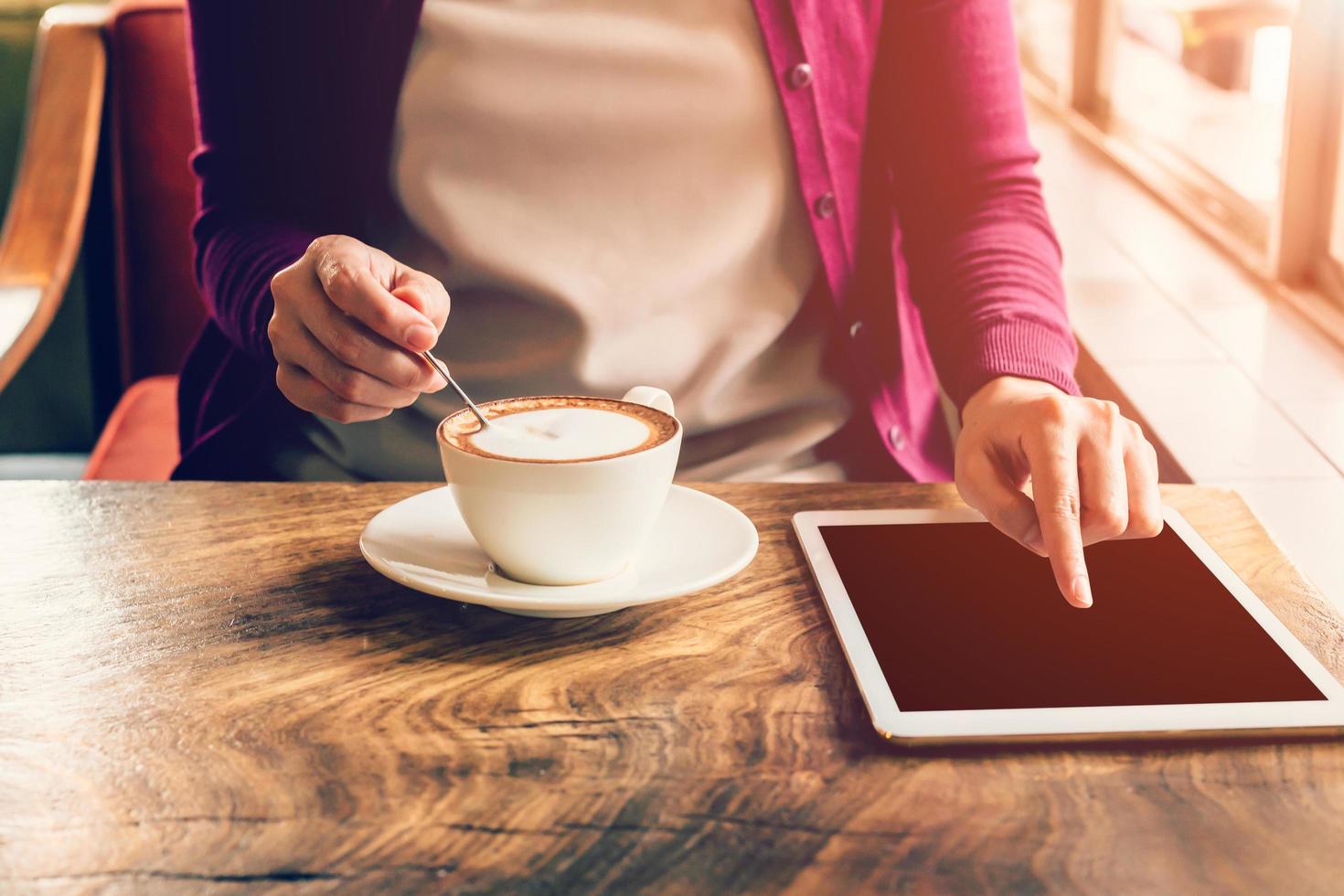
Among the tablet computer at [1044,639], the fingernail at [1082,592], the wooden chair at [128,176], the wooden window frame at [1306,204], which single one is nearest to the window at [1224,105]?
the wooden window frame at [1306,204]

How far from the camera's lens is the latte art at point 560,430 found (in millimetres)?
570

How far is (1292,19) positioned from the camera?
4.64 ft

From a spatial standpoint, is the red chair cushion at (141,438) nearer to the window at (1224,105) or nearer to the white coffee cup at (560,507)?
the white coffee cup at (560,507)

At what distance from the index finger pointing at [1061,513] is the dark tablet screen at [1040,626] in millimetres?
20

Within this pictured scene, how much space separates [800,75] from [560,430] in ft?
1.37


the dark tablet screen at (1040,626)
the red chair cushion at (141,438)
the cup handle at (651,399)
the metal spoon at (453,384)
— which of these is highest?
the metal spoon at (453,384)

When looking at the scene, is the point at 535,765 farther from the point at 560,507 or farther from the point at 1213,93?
the point at 1213,93

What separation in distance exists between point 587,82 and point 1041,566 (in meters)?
0.46

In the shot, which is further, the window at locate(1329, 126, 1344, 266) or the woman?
the window at locate(1329, 126, 1344, 266)

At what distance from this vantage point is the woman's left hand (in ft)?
1.91

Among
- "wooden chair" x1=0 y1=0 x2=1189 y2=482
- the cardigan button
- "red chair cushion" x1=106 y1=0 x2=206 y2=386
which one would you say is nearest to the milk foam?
the cardigan button

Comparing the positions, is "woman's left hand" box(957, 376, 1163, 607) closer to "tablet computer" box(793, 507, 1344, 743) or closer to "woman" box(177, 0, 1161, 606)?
"tablet computer" box(793, 507, 1344, 743)

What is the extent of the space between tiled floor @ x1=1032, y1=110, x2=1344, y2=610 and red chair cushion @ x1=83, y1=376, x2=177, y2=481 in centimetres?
92

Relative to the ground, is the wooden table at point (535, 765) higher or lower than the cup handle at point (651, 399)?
lower
